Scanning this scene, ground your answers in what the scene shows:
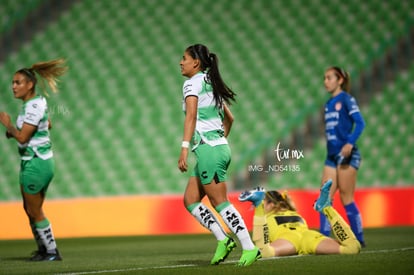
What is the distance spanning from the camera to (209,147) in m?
5.89

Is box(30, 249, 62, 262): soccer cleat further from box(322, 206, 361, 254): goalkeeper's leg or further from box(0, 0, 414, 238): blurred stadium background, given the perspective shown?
box(0, 0, 414, 238): blurred stadium background

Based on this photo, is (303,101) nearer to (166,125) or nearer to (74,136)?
(166,125)

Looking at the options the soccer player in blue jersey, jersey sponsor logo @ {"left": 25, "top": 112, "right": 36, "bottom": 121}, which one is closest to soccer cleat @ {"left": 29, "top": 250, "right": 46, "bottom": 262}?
jersey sponsor logo @ {"left": 25, "top": 112, "right": 36, "bottom": 121}

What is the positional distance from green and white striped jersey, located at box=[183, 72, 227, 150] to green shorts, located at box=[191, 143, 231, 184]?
0.05 meters

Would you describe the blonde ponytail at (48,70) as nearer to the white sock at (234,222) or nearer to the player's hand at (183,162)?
the player's hand at (183,162)

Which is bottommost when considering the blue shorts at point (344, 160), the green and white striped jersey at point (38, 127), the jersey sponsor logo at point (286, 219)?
the jersey sponsor logo at point (286, 219)

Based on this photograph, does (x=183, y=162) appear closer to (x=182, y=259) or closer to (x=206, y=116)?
(x=206, y=116)

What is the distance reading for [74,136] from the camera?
Answer: 13.5m

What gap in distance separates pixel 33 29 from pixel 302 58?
4.80 m

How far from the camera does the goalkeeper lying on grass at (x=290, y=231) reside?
654 centimetres

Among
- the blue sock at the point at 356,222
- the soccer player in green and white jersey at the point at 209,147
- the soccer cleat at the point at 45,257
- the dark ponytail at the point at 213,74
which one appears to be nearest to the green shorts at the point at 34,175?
the soccer cleat at the point at 45,257

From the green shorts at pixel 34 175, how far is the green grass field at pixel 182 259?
0.62 metres

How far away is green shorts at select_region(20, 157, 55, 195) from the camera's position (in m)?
6.83

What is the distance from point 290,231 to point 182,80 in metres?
7.48
